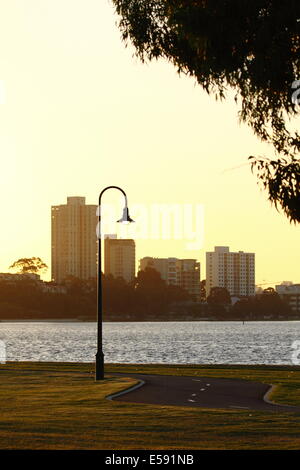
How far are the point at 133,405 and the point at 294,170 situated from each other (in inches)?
309

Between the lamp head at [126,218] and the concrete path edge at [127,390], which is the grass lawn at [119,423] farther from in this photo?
the lamp head at [126,218]

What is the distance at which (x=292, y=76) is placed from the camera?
68.1 feet

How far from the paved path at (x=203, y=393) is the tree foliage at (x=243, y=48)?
7.12m

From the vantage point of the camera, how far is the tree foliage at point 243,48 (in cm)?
2002

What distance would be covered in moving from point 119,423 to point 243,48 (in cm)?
861

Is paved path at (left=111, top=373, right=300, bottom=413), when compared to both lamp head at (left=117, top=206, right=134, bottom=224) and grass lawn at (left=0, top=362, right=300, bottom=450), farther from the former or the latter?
lamp head at (left=117, top=206, right=134, bottom=224)

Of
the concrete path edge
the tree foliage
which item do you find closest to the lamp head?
the concrete path edge

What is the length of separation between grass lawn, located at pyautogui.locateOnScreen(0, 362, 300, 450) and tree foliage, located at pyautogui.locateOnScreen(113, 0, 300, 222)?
495 centimetres

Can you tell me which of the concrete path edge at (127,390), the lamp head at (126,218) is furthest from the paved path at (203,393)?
the lamp head at (126,218)

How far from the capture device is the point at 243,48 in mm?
20562

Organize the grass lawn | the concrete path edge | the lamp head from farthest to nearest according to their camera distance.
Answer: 1. the lamp head
2. the concrete path edge
3. the grass lawn

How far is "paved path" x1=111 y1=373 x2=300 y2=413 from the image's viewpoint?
Answer: 86.1 feet
